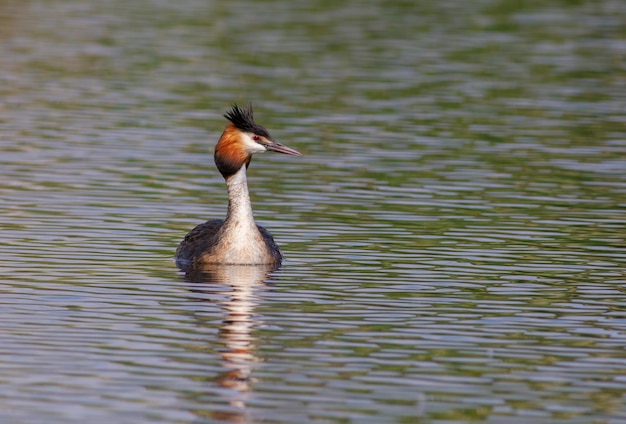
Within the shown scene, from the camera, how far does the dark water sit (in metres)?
12.9

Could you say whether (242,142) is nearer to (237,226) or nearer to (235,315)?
(237,226)

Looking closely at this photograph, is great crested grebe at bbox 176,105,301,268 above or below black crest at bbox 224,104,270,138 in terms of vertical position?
below

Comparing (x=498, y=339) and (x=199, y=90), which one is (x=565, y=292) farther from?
(x=199, y=90)

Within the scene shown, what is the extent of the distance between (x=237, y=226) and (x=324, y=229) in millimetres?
2274

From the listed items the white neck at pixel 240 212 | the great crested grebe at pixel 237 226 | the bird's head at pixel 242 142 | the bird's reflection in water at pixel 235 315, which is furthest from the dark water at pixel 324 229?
the bird's head at pixel 242 142

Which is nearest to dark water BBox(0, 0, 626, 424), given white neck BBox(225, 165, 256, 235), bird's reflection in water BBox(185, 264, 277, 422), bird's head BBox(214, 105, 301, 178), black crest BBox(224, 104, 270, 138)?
bird's reflection in water BBox(185, 264, 277, 422)

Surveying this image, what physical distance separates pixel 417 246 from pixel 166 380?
733cm

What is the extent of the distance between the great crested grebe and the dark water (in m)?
0.35

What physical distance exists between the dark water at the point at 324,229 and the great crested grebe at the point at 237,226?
0.35 meters

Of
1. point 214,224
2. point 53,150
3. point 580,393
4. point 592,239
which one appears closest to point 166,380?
point 580,393

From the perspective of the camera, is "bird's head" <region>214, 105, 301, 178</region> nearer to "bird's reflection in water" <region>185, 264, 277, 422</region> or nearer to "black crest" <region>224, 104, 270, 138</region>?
"black crest" <region>224, 104, 270, 138</region>

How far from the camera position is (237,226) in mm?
19016

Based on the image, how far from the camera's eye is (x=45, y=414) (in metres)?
11.9

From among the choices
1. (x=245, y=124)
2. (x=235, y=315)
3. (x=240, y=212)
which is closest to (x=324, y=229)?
(x=240, y=212)
